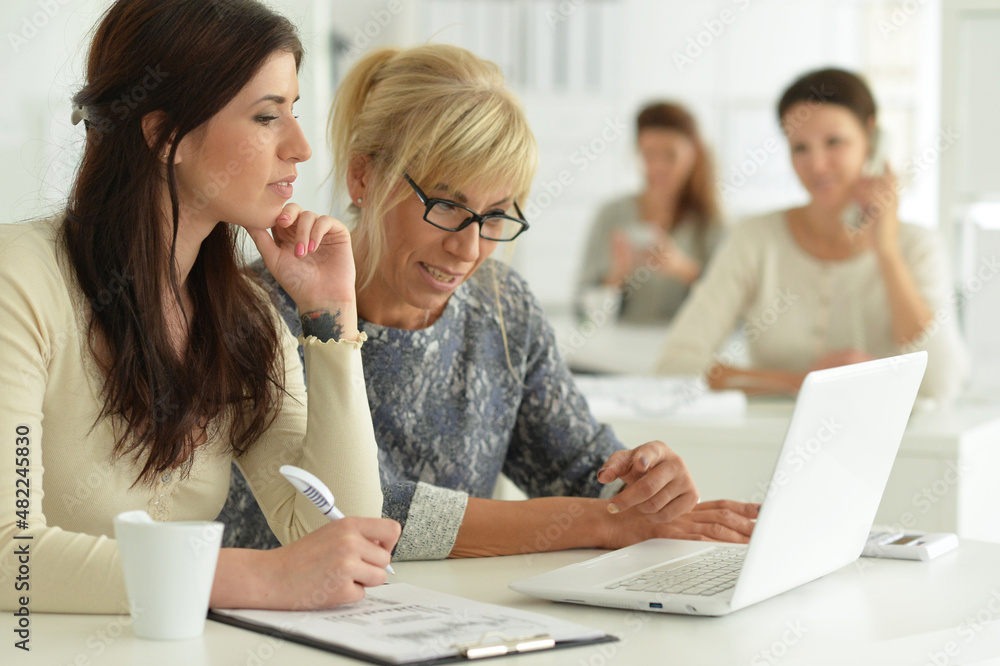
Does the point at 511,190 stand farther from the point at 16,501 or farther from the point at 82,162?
the point at 16,501

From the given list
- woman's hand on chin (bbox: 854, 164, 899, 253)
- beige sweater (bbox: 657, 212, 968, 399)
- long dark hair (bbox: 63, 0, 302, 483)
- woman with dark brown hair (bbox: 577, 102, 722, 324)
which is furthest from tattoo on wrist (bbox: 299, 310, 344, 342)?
woman with dark brown hair (bbox: 577, 102, 722, 324)

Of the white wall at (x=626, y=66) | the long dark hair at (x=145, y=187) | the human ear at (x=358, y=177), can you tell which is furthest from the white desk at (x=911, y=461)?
the white wall at (x=626, y=66)

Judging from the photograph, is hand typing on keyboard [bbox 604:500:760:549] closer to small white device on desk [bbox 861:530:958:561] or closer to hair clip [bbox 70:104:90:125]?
small white device on desk [bbox 861:530:958:561]

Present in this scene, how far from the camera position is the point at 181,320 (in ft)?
3.92

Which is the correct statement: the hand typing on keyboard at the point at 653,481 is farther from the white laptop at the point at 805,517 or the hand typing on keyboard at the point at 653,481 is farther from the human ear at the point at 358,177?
the human ear at the point at 358,177

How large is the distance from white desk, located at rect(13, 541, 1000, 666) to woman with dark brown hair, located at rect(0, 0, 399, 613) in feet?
0.32

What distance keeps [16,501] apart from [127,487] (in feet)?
0.55

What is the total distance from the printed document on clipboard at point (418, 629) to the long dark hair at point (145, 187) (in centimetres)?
29

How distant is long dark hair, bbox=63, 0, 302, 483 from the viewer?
1080 mm

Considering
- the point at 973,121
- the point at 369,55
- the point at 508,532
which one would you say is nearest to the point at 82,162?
the point at 369,55

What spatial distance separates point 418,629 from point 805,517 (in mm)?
355

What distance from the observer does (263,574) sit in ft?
2.97

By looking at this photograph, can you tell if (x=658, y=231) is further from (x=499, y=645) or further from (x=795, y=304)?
(x=499, y=645)

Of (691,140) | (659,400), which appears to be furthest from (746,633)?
(691,140)
